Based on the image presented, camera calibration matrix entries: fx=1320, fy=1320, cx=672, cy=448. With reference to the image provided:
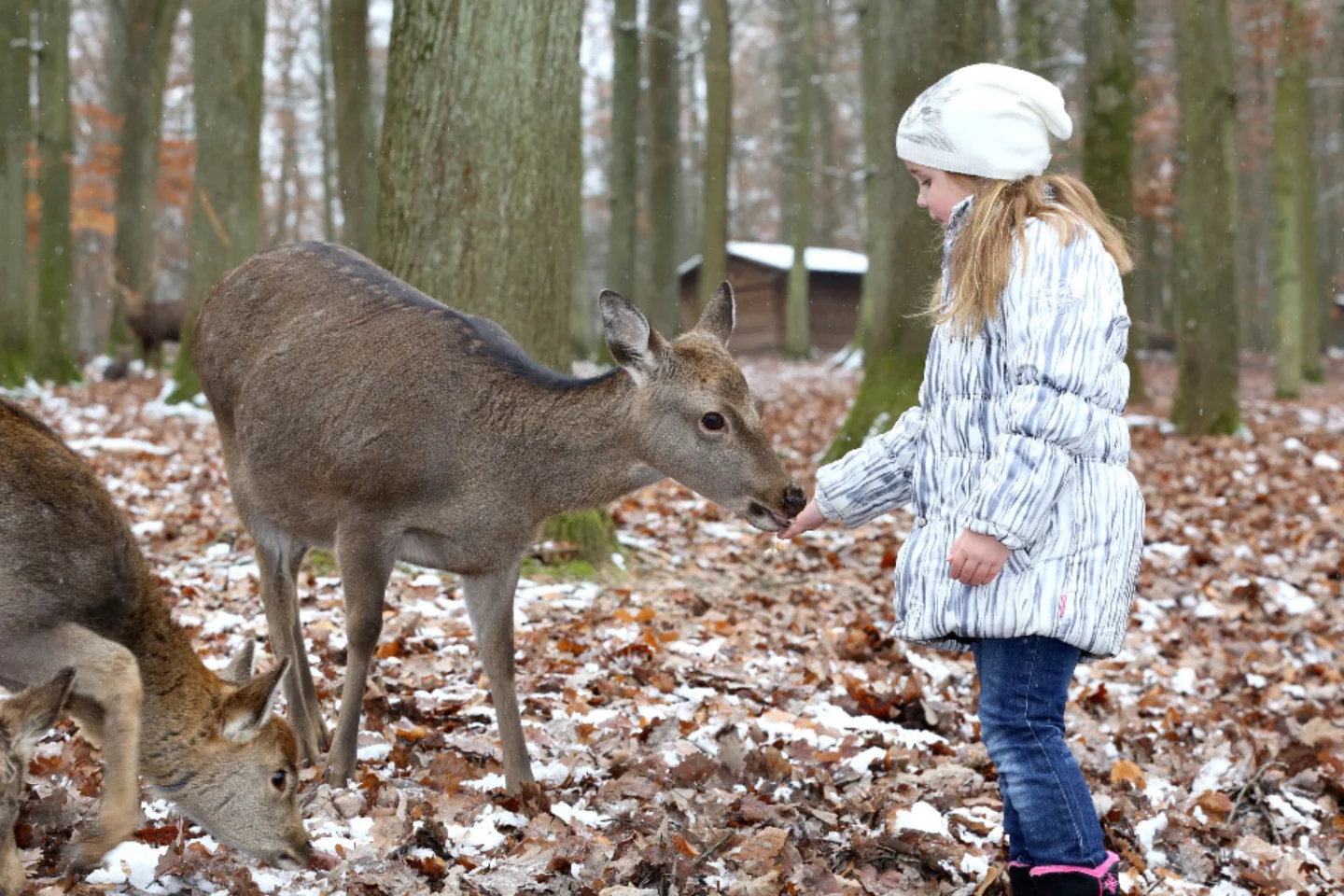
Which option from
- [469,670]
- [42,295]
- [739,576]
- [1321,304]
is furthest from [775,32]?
[469,670]

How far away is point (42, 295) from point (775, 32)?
27216 millimetres

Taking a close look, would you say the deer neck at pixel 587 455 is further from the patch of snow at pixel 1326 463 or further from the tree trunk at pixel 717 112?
the tree trunk at pixel 717 112

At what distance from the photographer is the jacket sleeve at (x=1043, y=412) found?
11.5 feet

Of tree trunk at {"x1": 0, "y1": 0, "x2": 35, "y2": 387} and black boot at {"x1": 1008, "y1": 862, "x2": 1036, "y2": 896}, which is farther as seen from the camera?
tree trunk at {"x1": 0, "y1": 0, "x2": 35, "y2": 387}

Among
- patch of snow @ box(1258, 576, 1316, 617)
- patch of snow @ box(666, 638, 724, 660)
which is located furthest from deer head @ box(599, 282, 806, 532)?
patch of snow @ box(1258, 576, 1316, 617)

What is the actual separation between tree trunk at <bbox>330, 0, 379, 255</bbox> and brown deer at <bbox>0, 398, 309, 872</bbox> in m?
14.0

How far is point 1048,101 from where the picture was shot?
3.85 metres

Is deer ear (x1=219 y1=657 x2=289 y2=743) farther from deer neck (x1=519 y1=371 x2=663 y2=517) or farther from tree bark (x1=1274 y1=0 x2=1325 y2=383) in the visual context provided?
tree bark (x1=1274 y1=0 x2=1325 y2=383)

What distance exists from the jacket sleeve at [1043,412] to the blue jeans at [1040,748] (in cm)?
40

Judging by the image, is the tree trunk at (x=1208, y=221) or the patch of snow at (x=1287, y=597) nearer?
the patch of snow at (x=1287, y=597)

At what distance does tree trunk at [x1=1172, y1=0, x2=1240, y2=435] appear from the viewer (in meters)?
16.2

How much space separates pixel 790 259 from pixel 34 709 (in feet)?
135

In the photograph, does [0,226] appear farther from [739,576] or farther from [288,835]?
[288,835]

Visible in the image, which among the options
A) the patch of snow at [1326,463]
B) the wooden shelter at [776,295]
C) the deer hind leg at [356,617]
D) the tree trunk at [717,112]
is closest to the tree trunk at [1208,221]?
the patch of snow at [1326,463]
